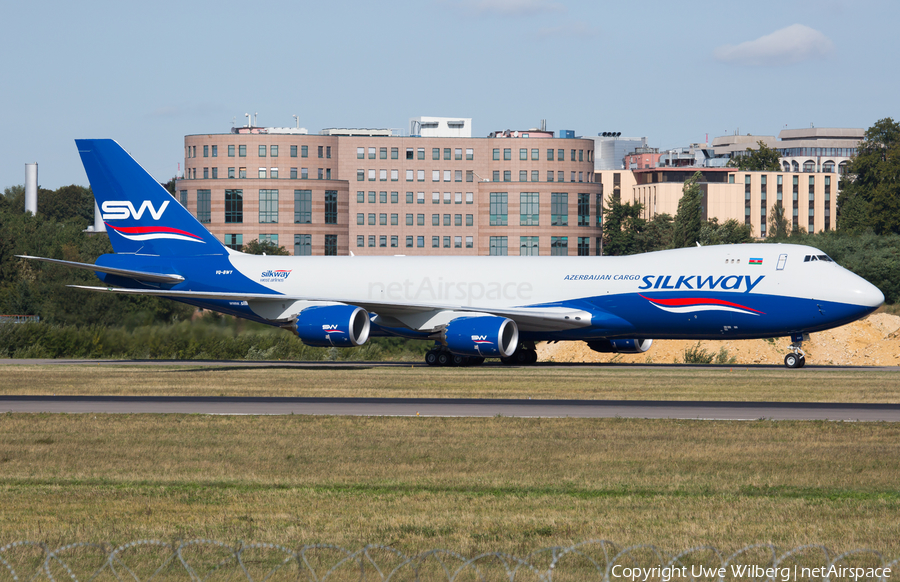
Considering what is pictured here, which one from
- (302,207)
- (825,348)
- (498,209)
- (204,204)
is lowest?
(825,348)

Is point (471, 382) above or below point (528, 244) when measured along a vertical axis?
below

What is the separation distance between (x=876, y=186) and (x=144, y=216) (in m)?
128

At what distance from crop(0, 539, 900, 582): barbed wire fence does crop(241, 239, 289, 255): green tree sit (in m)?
112

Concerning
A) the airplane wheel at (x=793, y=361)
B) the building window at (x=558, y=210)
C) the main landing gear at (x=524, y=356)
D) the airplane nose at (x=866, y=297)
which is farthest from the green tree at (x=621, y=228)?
the airplane nose at (x=866, y=297)

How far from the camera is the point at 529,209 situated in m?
154

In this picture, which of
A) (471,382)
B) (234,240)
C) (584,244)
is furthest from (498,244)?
(471,382)

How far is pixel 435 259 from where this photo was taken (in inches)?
1807

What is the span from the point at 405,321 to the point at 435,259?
376 cm

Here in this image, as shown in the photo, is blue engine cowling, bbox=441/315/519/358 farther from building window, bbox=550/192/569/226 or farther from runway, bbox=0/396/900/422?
building window, bbox=550/192/569/226

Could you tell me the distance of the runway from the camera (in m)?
24.3

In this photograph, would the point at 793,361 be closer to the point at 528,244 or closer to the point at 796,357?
the point at 796,357

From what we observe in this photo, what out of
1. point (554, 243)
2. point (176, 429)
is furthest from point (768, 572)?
point (554, 243)

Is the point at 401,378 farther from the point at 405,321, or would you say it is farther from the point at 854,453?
the point at 854,453

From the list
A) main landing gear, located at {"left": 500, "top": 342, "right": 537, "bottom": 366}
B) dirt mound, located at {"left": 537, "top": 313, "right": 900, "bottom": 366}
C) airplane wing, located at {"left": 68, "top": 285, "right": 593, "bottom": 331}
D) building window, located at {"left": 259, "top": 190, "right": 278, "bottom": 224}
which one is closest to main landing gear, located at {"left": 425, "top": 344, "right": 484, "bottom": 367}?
airplane wing, located at {"left": 68, "top": 285, "right": 593, "bottom": 331}
